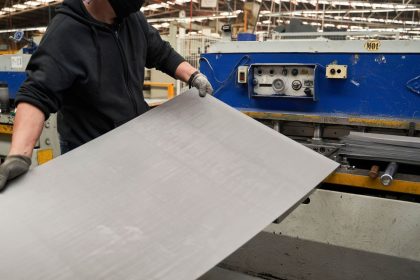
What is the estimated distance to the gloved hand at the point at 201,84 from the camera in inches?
54.1

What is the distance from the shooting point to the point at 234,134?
118cm

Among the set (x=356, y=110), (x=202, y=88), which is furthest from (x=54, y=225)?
(x=356, y=110)

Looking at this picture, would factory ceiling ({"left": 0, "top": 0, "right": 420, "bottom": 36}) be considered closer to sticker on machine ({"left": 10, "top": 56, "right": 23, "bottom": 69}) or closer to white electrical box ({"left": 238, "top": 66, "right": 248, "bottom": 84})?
sticker on machine ({"left": 10, "top": 56, "right": 23, "bottom": 69})

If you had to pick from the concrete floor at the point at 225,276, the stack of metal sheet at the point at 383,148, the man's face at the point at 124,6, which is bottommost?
the concrete floor at the point at 225,276

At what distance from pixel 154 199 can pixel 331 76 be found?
1481 mm

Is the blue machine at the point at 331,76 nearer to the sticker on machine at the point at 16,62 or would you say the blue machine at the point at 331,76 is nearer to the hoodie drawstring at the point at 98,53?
the hoodie drawstring at the point at 98,53

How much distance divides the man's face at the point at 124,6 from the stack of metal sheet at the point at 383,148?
42.8 inches

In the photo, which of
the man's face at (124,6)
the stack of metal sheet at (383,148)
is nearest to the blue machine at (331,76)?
the stack of metal sheet at (383,148)

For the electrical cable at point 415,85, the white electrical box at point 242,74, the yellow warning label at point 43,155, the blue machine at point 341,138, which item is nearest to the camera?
the blue machine at point 341,138

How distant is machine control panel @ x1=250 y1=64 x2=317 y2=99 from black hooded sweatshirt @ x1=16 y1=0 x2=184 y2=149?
38.3 inches

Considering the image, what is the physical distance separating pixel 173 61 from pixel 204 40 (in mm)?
3528

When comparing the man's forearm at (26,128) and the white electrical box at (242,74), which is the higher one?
the white electrical box at (242,74)

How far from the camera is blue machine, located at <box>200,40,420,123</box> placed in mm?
1968

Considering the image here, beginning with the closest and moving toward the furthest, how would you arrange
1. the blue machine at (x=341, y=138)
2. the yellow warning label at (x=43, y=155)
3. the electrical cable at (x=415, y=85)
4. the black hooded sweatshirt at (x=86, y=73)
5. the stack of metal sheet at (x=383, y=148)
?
1. the black hooded sweatshirt at (x=86, y=73)
2. the blue machine at (x=341, y=138)
3. the stack of metal sheet at (x=383, y=148)
4. the electrical cable at (x=415, y=85)
5. the yellow warning label at (x=43, y=155)
